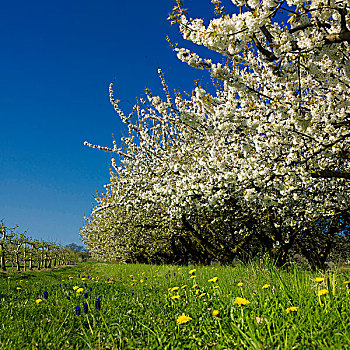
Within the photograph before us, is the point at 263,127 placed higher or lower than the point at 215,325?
higher

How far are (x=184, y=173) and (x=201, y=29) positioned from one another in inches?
196

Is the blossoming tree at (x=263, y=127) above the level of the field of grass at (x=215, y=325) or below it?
above

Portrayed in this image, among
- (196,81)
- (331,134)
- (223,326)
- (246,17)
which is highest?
(196,81)

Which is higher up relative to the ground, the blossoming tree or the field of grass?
the blossoming tree

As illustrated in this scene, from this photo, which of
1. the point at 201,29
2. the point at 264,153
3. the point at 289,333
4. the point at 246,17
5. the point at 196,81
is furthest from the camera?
the point at 264,153

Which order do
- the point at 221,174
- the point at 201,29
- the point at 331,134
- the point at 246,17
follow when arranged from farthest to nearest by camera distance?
the point at 221,174 < the point at 331,134 < the point at 201,29 < the point at 246,17

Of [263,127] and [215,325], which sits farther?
[263,127]

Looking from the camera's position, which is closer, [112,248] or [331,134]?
[331,134]

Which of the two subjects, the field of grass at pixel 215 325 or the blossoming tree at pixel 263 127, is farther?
the blossoming tree at pixel 263 127

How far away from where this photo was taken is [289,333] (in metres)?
2.33

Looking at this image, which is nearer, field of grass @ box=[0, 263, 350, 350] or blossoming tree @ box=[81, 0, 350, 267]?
field of grass @ box=[0, 263, 350, 350]

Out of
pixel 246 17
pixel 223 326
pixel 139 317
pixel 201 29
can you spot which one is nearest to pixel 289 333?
pixel 223 326

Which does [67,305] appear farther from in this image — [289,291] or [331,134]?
[331,134]

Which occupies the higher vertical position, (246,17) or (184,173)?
(246,17)
